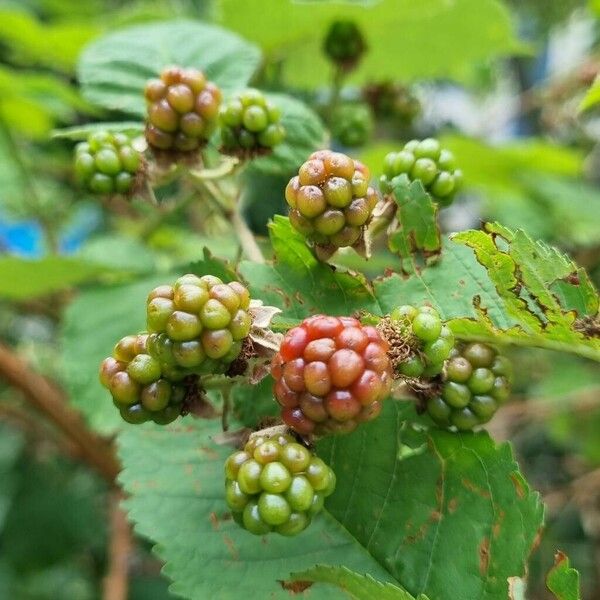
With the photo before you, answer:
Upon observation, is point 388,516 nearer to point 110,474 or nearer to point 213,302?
point 213,302

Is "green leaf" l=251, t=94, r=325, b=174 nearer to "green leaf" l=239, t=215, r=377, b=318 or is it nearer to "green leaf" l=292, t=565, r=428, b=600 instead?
"green leaf" l=239, t=215, r=377, b=318

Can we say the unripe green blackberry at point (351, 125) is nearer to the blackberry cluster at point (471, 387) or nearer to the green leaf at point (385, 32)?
the green leaf at point (385, 32)

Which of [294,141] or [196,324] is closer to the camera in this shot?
[196,324]

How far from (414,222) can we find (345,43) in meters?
0.52

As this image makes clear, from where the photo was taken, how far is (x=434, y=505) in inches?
Answer: 23.7

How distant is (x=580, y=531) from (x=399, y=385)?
5.01 ft

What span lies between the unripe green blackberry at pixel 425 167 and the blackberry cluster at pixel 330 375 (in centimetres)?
20

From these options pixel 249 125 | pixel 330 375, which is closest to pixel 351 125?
pixel 249 125

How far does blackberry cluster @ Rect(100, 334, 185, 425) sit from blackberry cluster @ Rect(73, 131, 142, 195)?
0.22 metres

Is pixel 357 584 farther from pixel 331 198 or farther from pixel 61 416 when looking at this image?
pixel 61 416

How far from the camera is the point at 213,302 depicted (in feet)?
1.55

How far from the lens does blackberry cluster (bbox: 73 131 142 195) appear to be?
693mm

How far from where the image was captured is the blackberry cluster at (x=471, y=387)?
1.83 feet

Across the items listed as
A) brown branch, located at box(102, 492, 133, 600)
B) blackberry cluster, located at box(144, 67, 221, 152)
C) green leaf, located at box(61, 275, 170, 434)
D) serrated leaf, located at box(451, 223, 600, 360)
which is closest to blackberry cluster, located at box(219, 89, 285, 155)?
blackberry cluster, located at box(144, 67, 221, 152)
